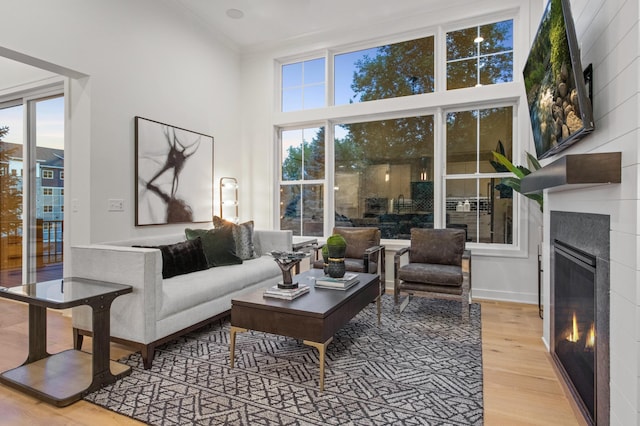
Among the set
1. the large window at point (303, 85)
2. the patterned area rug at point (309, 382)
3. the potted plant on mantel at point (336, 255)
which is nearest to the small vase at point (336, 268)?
the potted plant on mantel at point (336, 255)

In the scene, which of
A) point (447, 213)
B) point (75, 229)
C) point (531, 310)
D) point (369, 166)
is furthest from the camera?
point (369, 166)

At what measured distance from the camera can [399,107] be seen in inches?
180

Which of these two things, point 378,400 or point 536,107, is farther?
point 536,107

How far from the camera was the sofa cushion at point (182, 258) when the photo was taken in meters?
3.13

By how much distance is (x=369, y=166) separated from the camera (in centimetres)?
488

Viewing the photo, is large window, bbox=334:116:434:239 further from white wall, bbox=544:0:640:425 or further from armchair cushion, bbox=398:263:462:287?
white wall, bbox=544:0:640:425

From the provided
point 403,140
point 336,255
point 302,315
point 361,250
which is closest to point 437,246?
point 361,250

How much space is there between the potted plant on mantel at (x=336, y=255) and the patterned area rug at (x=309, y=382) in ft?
1.88

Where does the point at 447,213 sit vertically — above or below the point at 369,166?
below

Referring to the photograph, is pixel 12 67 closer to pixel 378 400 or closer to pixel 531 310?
pixel 378 400

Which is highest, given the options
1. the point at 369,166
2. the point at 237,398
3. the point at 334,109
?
the point at 334,109

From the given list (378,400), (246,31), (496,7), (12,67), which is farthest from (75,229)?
(496,7)

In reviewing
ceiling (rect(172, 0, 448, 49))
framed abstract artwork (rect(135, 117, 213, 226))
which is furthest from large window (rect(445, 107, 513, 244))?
framed abstract artwork (rect(135, 117, 213, 226))

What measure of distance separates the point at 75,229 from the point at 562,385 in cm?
409
